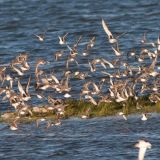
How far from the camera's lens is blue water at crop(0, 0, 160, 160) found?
29562mm

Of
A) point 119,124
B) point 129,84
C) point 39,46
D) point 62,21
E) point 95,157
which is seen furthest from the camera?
point 62,21

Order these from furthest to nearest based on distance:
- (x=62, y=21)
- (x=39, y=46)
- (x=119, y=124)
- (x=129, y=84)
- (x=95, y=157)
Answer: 1. (x=62, y=21)
2. (x=39, y=46)
3. (x=129, y=84)
4. (x=119, y=124)
5. (x=95, y=157)

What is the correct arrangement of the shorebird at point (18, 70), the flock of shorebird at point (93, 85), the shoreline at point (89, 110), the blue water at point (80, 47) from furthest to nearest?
the shorebird at point (18, 70) < the flock of shorebird at point (93, 85) < the shoreline at point (89, 110) < the blue water at point (80, 47)

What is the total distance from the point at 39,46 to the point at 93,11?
17009 millimetres

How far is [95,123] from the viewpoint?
32.2 m

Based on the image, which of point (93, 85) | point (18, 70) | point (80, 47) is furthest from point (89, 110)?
point (80, 47)

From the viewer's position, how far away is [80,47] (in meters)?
54.4

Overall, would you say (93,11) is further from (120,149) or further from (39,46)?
(120,149)

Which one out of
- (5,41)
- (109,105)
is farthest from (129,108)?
(5,41)

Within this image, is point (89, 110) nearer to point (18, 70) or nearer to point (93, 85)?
point (93, 85)

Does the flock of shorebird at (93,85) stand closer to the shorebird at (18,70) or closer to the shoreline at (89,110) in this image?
the shorebird at (18,70)

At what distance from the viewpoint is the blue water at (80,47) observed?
29.6 m

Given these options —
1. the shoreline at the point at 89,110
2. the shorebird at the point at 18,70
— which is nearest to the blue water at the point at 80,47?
the shoreline at the point at 89,110

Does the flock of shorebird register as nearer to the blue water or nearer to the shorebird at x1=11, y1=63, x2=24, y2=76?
the shorebird at x1=11, y1=63, x2=24, y2=76
